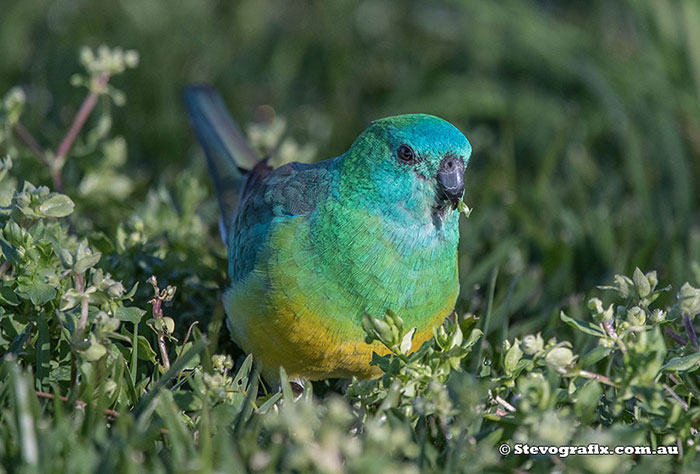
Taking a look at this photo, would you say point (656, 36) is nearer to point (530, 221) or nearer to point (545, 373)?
point (530, 221)

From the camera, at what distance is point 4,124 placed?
9.18 ft

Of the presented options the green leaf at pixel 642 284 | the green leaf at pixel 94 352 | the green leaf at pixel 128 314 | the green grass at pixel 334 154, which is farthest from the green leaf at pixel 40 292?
the green leaf at pixel 642 284

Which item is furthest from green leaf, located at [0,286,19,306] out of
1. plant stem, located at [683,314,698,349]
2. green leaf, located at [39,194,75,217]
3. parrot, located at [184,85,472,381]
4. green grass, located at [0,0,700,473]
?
plant stem, located at [683,314,698,349]

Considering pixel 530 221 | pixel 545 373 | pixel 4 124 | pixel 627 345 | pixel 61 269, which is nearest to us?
pixel 627 345

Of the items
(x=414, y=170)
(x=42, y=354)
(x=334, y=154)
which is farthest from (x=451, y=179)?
(x=334, y=154)

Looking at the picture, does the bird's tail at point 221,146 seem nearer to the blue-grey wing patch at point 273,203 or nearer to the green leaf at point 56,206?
the blue-grey wing patch at point 273,203

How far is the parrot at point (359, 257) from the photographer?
2.24m

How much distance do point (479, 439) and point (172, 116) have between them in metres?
2.91

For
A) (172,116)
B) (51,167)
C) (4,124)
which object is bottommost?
(172,116)

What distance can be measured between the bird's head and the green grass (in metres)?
0.34

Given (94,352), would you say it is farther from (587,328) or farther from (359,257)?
(587,328)

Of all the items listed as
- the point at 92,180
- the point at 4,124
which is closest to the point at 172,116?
the point at 92,180

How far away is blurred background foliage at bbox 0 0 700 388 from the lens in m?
3.25

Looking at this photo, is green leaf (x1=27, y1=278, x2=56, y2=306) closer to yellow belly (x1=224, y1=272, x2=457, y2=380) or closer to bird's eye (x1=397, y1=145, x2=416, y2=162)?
yellow belly (x1=224, y1=272, x2=457, y2=380)
